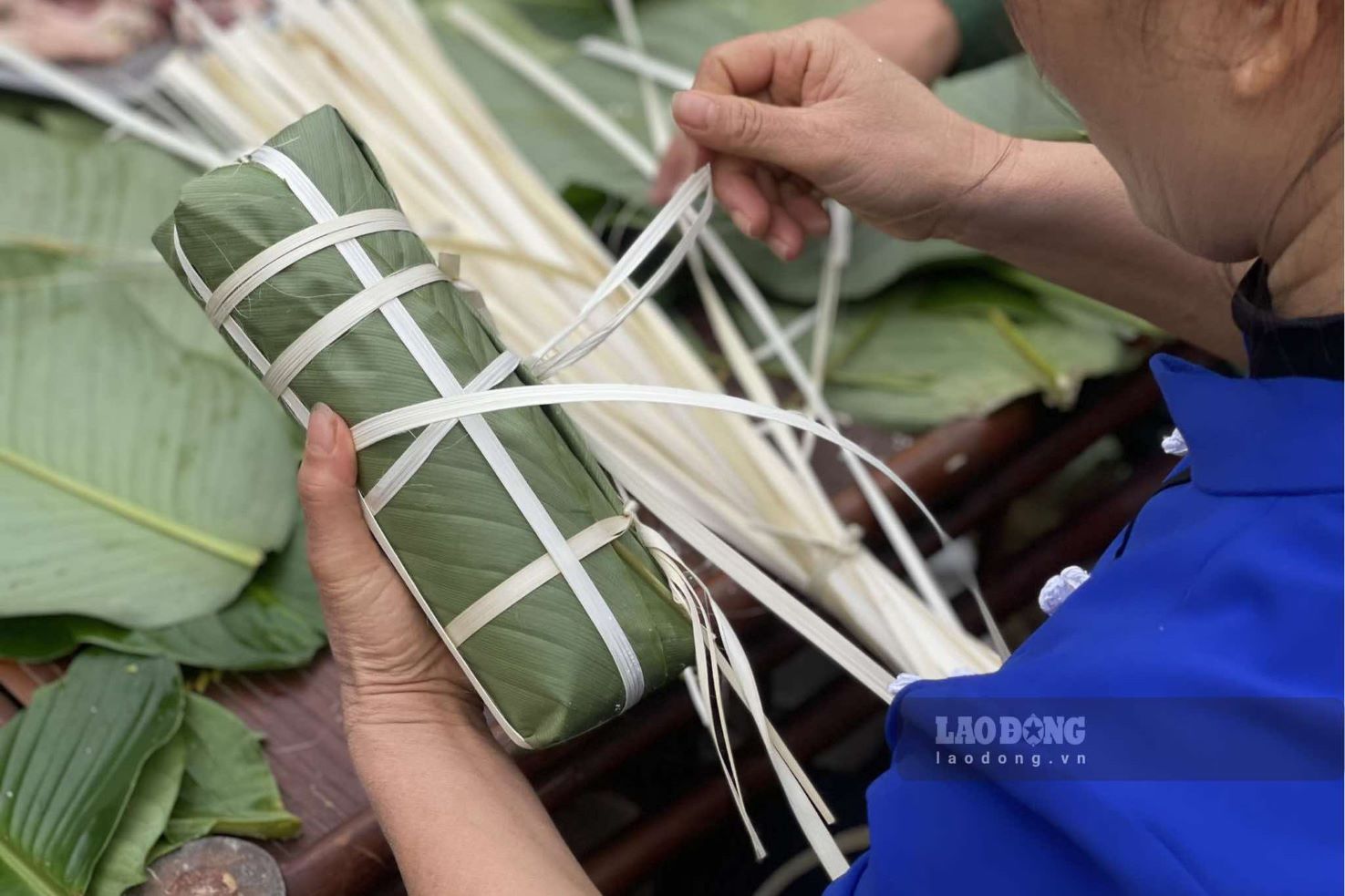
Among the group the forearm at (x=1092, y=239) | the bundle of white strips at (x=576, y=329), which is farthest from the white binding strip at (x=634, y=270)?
the forearm at (x=1092, y=239)

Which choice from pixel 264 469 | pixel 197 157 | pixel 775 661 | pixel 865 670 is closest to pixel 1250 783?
pixel 865 670

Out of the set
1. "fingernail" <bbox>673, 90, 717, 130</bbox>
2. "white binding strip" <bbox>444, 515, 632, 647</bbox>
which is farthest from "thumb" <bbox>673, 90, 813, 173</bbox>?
"white binding strip" <bbox>444, 515, 632, 647</bbox>

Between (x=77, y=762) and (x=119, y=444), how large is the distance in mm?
292

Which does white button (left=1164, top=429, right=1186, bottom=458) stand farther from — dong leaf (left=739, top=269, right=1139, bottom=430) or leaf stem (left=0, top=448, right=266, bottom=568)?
leaf stem (left=0, top=448, right=266, bottom=568)

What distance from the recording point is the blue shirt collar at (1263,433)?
1.59 ft

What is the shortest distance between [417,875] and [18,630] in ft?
1.40

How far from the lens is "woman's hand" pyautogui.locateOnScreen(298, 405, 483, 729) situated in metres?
0.67

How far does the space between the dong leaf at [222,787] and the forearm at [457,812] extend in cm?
12

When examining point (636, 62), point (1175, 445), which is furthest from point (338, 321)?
point (636, 62)

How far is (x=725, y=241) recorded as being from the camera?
3.98ft

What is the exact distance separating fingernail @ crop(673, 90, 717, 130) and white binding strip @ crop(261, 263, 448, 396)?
0.90ft

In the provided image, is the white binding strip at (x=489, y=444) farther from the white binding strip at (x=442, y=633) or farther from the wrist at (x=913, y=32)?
the wrist at (x=913, y=32)

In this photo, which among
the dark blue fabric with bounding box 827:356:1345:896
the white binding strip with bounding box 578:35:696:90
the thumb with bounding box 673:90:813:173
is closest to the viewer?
the dark blue fabric with bounding box 827:356:1345:896

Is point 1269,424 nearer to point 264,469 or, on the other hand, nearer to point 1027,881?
point 1027,881
